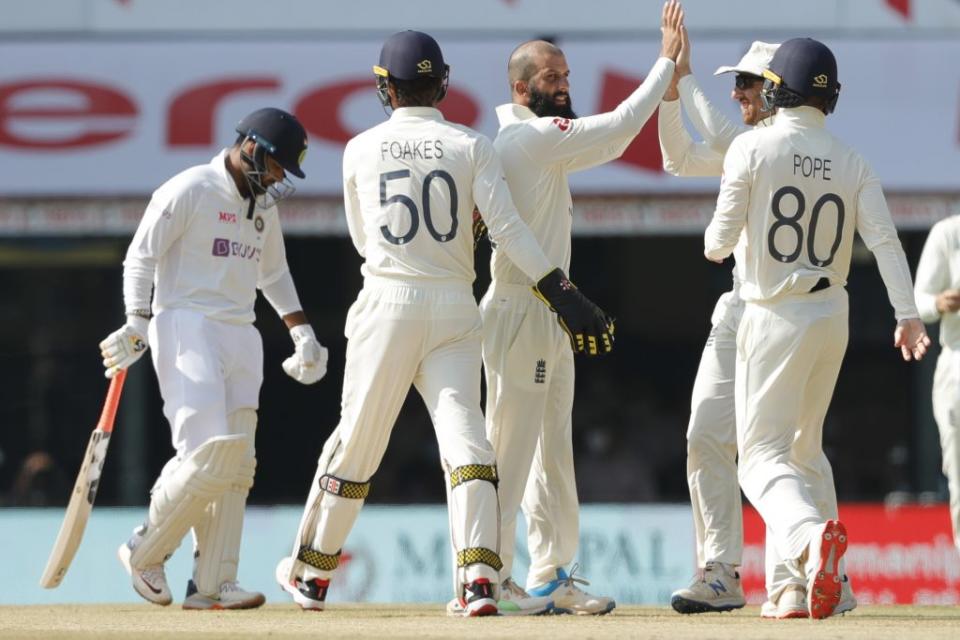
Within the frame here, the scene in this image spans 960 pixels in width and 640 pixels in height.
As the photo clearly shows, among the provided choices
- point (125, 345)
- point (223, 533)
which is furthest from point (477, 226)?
point (223, 533)

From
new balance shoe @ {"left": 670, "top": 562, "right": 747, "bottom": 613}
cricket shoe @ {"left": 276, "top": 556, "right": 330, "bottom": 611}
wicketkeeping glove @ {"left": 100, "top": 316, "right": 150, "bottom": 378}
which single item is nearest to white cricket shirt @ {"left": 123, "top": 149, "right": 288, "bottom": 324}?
wicketkeeping glove @ {"left": 100, "top": 316, "right": 150, "bottom": 378}

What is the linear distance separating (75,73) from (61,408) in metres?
2.80

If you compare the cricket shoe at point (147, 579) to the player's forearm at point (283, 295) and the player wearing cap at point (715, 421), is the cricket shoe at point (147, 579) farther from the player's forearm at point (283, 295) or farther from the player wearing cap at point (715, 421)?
the player wearing cap at point (715, 421)

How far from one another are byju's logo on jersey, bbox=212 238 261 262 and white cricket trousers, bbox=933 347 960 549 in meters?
3.25

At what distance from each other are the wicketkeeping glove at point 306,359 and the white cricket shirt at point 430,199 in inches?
43.7

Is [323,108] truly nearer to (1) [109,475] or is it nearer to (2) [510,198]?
→ (1) [109,475]

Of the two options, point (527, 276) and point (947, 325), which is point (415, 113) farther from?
point (947, 325)

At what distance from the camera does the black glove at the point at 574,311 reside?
23.7ft

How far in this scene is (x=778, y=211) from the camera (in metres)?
7.34

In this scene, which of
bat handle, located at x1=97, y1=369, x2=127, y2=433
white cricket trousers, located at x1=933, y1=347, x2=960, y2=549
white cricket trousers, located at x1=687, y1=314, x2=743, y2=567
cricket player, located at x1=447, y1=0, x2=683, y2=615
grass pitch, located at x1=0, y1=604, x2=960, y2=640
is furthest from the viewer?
white cricket trousers, located at x1=933, y1=347, x2=960, y2=549

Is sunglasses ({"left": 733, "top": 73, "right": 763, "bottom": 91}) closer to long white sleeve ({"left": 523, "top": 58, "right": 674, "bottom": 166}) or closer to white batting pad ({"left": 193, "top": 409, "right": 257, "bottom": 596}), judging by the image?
long white sleeve ({"left": 523, "top": 58, "right": 674, "bottom": 166})

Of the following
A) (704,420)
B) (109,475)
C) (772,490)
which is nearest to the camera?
(772,490)

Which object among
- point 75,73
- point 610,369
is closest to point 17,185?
point 75,73

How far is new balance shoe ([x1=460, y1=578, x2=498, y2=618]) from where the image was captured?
7195 millimetres
